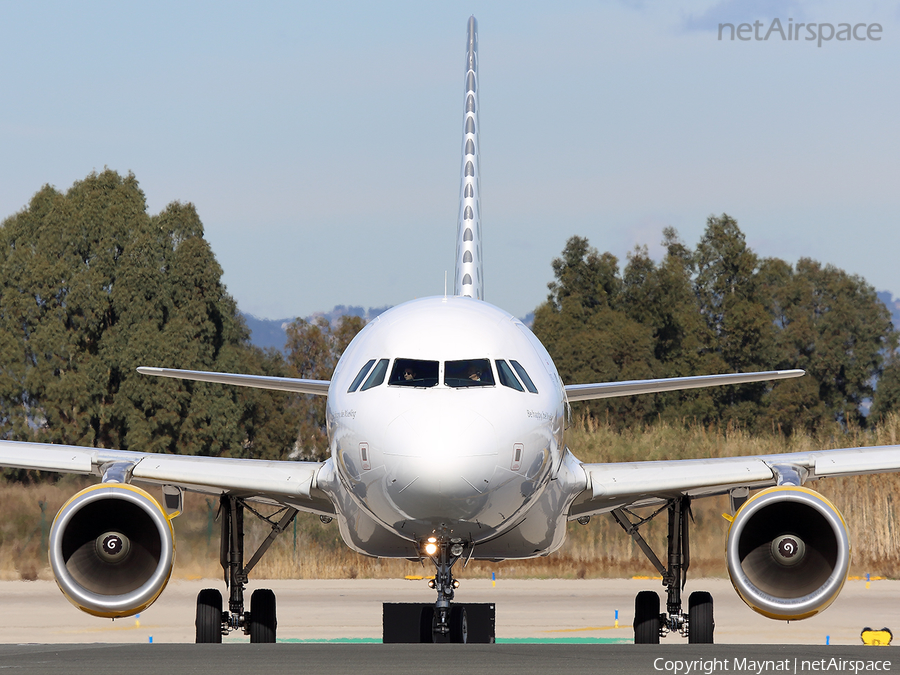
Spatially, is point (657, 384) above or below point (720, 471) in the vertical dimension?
above

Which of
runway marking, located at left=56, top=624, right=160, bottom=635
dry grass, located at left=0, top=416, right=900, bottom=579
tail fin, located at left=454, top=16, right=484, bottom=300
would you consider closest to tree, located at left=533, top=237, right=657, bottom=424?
dry grass, located at left=0, top=416, right=900, bottom=579

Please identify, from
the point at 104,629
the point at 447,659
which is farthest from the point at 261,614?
the point at 447,659

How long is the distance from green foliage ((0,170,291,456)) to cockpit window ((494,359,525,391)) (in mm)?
42990

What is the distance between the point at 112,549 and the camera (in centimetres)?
1265

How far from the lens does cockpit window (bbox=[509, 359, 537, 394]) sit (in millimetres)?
11430

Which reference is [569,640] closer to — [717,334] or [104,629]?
[104,629]

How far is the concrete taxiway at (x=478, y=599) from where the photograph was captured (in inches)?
724

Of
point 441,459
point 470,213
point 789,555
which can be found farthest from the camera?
point 470,213

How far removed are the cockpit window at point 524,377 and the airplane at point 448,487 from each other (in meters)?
0.02

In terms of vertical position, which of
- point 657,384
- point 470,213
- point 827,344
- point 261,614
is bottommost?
point 261,614

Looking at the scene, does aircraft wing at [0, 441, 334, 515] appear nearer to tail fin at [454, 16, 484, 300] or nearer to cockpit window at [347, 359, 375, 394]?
cockpit window at [347, 359, 375, 394]

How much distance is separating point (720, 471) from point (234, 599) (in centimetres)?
596

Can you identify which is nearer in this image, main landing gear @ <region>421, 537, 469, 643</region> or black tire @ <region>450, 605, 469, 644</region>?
main landing gear @ <region>421, 537, 469, 643</region>

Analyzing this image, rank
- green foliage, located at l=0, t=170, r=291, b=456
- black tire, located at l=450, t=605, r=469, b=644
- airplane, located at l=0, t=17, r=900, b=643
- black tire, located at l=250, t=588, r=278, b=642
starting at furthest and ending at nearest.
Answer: green foliage, located at l=0, t=170, r=291, b=456
black tire, located at l=250, t=588, r=278, b=642
black tire, located at l=450, t=605, r=469, b=644
airplane, located at l=0, t=17, r=900, b=643
